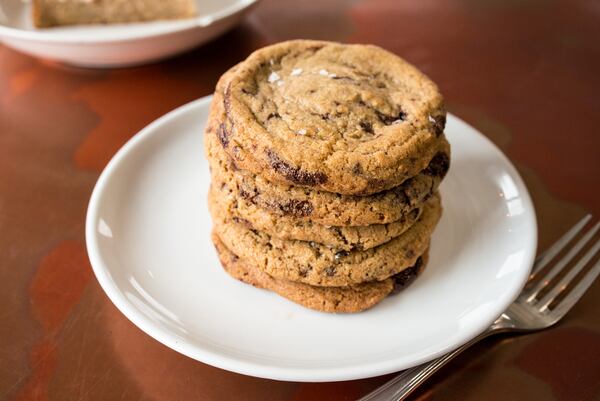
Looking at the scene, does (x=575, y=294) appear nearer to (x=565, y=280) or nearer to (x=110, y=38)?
(x=565, y=280)

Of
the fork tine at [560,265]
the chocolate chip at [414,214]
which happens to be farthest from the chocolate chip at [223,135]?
the fork tine at [560,265]

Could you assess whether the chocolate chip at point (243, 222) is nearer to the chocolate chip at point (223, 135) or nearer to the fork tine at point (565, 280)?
the chocolate chip at point (223, 135)

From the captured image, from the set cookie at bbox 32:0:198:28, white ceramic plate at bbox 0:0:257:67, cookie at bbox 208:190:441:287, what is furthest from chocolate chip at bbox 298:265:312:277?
cookie at bbox 32:0:198:28

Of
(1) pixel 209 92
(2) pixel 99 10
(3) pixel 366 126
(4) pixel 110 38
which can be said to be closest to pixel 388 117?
(3) pixel 366 126

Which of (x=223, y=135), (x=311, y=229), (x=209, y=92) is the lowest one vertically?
(x=209, y=92)

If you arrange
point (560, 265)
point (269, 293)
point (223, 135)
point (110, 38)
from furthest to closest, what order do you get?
point (110, 38)
point (560, 265)
point (269, 293)
point (223, 135)

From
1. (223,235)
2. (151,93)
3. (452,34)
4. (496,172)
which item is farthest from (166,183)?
(452,34)

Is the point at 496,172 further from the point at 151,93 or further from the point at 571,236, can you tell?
the point at 151,93

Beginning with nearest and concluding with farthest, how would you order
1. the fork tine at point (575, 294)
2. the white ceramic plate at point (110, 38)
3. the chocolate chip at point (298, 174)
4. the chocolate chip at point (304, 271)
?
1. the chocolate chip at point (298, 174)
2. the chocolate chip at point (304, 271)
3. the fork tine at point (575, 294)
4. the white ceramic plate at point (110, 38)
